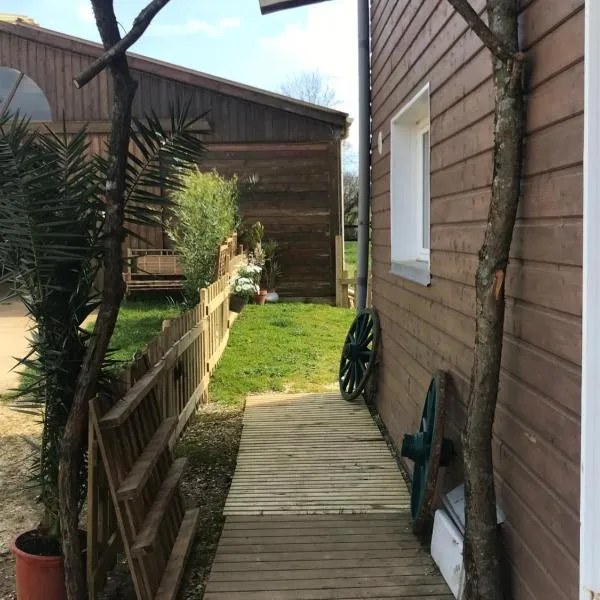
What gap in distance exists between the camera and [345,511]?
3.82 meters

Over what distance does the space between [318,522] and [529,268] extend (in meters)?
2.13

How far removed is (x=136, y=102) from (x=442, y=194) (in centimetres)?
1081

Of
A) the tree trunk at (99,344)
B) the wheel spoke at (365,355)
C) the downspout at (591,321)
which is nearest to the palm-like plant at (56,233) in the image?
the tree trunk at (99,344)

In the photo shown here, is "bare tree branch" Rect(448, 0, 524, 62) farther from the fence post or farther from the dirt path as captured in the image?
the dirt path

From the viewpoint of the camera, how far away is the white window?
488 cm

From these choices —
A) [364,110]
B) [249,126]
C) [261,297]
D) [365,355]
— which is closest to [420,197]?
[364,110]

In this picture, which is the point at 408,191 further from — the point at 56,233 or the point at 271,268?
the point at 271,268

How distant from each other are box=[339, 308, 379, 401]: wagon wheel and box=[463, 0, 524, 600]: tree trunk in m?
3.34

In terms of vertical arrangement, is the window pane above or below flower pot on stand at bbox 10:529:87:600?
above

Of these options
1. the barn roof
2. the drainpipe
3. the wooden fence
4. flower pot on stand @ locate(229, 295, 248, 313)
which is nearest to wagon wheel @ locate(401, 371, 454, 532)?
the wooden fence

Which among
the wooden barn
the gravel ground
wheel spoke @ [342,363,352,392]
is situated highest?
the wooden barn

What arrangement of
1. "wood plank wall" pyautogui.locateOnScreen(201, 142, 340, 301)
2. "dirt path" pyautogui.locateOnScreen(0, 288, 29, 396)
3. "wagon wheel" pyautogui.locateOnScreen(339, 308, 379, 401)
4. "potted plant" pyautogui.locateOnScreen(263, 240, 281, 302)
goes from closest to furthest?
"wagon wheel" pyautogui.locateOnScreen(339, 308, 379, 401)
"dirt path" pyautogui.locateOnScreen(0, 288, 29, 396)
"potted plant" pyautogui.locateOnScreen(263, 240, 281, 302)
"wood plank wall" pyautogui.locateOnScreen(201, 142, 340, 301)

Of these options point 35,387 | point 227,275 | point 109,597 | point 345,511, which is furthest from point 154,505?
point 227,275

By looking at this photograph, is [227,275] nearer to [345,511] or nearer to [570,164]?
[345,511]
